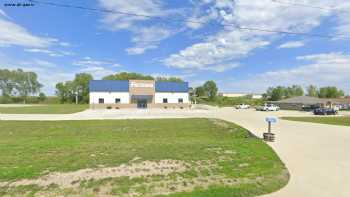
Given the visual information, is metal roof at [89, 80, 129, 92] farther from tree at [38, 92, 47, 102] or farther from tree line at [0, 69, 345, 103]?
tree at [38, 92, 47, 102]

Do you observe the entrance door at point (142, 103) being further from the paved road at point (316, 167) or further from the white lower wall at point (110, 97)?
the paved road at point (316, 167)

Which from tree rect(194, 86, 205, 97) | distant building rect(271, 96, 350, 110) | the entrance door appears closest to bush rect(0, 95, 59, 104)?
the entrance door

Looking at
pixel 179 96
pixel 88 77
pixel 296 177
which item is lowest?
pixel 296 177

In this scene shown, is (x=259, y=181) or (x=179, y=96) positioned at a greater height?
(x=179, y=96)

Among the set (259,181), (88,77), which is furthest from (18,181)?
(88,77)

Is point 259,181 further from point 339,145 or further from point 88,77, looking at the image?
point 88,77

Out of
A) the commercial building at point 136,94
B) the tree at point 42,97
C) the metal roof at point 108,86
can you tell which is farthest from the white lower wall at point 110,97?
the tree at point 42,97

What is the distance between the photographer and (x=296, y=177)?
6.29 meters

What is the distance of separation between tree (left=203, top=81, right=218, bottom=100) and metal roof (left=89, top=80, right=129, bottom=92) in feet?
207

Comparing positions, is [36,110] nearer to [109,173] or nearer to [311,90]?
[109,173]

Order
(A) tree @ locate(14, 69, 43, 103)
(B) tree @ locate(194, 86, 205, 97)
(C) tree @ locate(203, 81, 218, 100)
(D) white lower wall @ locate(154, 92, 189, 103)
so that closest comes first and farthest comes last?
(D) white lower wall @ locate(154, 92, 189, 103) → (A) tree @ locate(14, 69, 43, 103) → (C) tree @ locate(203, 81, 218, 100) → (B) tree @ locate(194, 86, 205, 97)

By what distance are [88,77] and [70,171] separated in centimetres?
9187

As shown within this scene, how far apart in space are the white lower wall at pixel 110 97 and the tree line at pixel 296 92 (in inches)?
2363

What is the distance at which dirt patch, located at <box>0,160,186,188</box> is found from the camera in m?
5.39
